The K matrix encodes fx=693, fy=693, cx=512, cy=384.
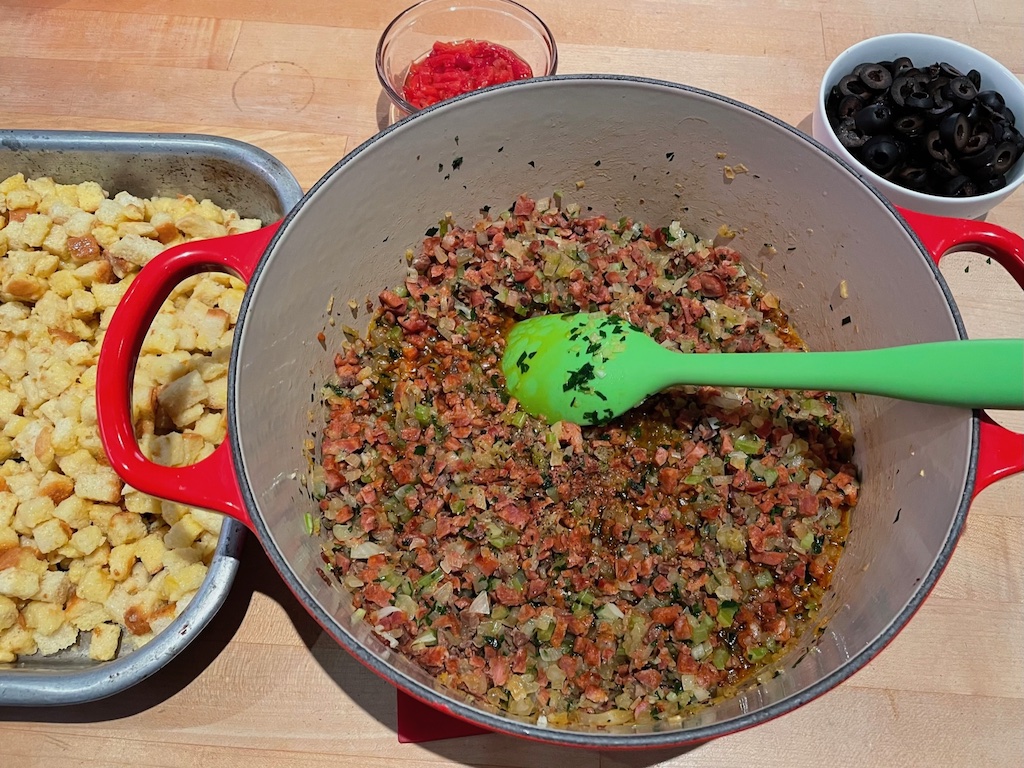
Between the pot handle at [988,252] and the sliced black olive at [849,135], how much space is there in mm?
608

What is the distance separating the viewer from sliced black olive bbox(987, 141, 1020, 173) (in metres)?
1.75

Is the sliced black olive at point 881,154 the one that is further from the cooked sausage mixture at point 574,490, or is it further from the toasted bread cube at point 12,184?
the toasted bread cube at point 12,184

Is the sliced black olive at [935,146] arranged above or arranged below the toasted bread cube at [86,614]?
above

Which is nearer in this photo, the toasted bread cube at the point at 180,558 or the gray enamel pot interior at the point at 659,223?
the gray enamel pot interior at the point at 659,223

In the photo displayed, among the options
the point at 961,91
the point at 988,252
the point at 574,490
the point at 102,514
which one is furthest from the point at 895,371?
the point at 102,514

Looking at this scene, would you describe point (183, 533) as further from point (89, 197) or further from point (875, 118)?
point (875, 118)

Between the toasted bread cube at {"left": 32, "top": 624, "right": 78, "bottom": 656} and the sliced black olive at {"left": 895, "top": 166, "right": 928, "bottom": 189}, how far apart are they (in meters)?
2.20

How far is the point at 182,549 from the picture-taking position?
148 centimetres

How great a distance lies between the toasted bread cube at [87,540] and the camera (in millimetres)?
1465

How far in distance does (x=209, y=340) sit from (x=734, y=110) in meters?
1.27

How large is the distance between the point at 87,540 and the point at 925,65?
8.06 feet

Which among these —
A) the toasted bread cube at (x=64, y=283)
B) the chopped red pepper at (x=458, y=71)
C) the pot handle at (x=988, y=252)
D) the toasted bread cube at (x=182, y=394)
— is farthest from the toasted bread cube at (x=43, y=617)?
the pot handle at (x=988, y=252)

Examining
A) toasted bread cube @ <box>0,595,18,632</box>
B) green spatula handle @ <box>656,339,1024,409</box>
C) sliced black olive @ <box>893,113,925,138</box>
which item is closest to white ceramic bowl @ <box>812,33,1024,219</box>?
sliced black olive @ <box>893,113,925,138</box>

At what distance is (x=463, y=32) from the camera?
7.11 feet
